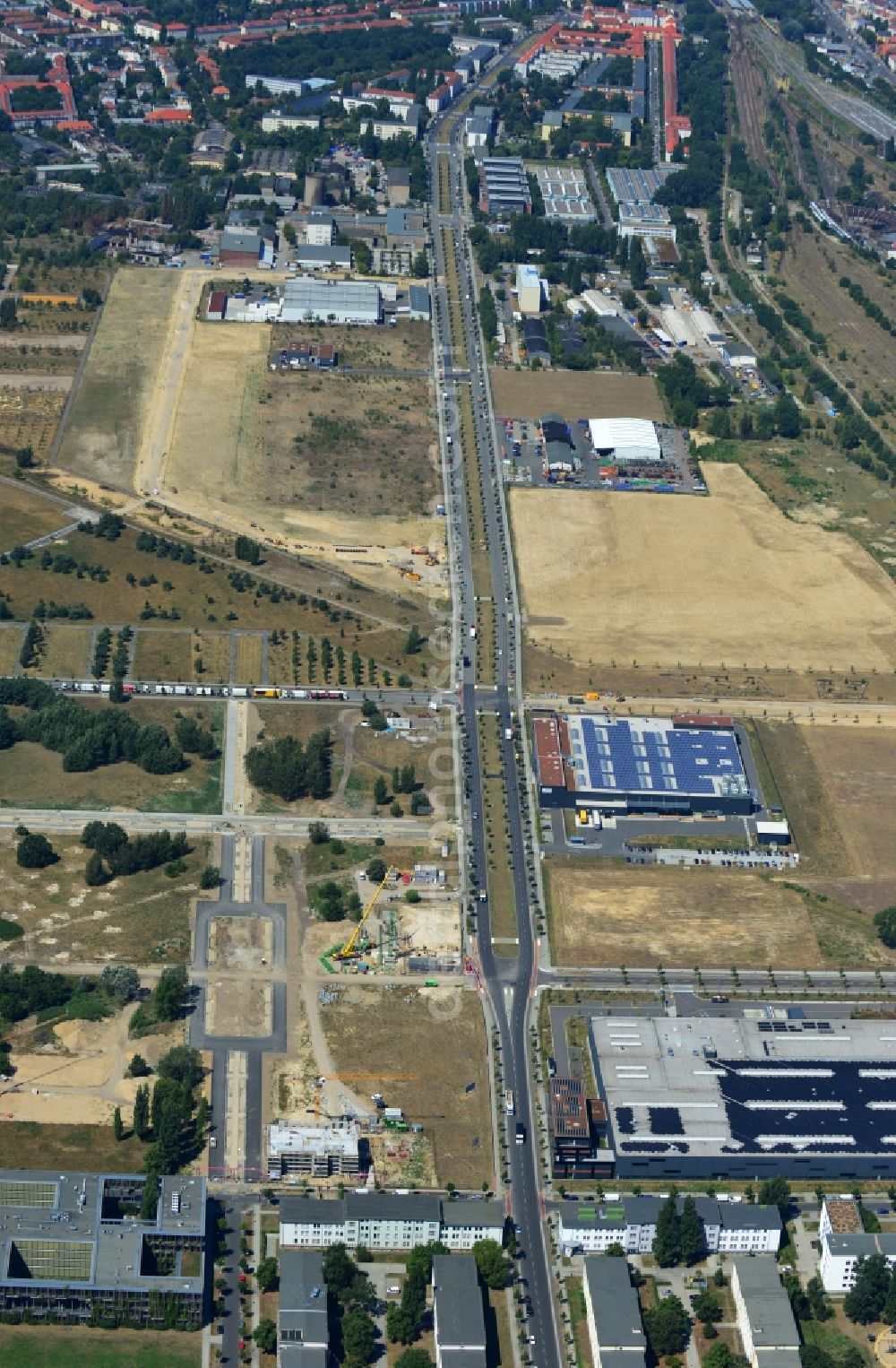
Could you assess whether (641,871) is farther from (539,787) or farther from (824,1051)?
(824,1051)

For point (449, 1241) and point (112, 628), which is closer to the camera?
point (449, 1241)

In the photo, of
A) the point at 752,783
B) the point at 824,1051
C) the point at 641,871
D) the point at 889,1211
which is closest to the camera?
the point at 889,1211

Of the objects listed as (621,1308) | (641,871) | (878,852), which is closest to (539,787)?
(641,871)

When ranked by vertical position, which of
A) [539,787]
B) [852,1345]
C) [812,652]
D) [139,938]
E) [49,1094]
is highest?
[812,652]

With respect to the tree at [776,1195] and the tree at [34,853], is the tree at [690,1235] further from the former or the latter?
the tree at [34,853]

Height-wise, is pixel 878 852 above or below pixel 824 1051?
above

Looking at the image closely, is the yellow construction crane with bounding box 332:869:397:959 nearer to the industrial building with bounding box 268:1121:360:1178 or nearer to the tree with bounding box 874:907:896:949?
the industrial building with bounding box 268:1121:360:1178

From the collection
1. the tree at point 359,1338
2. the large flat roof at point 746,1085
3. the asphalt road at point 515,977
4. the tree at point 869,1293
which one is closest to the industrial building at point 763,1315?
the tree at point 869,1293
